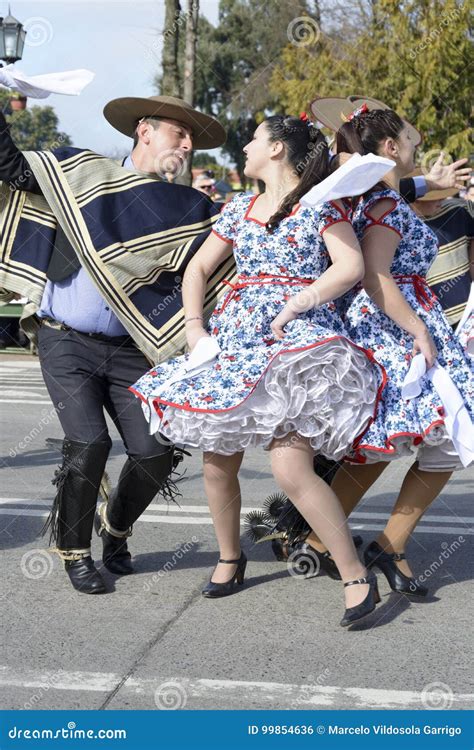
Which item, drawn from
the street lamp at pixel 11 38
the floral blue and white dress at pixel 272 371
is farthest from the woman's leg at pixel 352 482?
the street lamp at pixel 11 38

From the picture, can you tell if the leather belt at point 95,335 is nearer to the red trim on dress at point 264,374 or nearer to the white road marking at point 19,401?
the red trim on dress at point 264,374

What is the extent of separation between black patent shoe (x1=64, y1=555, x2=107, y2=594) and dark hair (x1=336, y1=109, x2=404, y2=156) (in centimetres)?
199

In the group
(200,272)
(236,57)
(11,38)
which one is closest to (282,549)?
(200,272)

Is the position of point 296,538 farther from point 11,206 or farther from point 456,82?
point 456,82

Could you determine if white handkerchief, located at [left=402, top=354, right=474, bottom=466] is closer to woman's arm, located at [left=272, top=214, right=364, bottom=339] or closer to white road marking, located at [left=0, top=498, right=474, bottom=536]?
woman's arm, located at [left=272, top=214, right=364, bottom=339]

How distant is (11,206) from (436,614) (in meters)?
2.42

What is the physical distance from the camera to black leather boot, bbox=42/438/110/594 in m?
4.52

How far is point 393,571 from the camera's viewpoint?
4500 mm

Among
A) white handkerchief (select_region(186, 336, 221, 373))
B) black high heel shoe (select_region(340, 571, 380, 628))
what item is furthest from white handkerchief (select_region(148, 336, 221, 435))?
black high heel shoe (select_region(340, 571, 380, 628))

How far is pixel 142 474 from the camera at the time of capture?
460 cm

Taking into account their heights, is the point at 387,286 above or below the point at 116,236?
above

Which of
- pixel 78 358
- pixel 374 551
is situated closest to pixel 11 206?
pixel 78 358

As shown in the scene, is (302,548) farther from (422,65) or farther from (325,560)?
(422,65)

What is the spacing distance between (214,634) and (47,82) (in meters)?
2.44
